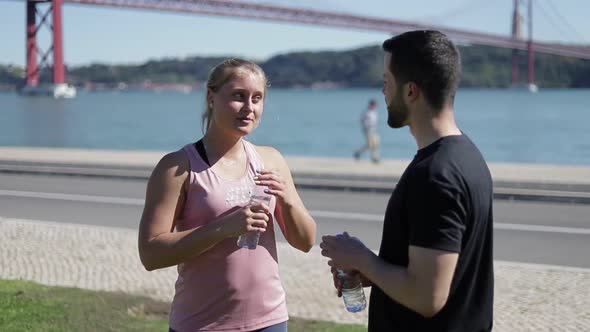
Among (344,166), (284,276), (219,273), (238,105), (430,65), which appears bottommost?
(344,166)

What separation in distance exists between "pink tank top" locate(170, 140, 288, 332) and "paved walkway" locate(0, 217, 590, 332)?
10.2 feet

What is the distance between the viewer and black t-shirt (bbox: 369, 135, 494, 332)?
7.11ft

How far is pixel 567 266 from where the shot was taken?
821 centimetres

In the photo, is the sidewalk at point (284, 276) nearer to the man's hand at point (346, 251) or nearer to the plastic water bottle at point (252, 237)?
the plastic water bottle at point (252, 237)

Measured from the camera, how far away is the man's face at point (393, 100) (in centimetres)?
233

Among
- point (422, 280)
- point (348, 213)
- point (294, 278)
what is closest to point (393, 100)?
point (422, 280)

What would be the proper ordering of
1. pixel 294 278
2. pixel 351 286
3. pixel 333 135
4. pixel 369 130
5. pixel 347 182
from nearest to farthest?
pixel 351 286 < pixel 294 278 < pixel 347 182 < pixel 369 130 < pixel 333 135

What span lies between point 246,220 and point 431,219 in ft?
2.30

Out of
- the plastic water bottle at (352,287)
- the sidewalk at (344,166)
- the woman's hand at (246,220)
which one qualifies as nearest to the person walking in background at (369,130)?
the sidewalk at (344,166)

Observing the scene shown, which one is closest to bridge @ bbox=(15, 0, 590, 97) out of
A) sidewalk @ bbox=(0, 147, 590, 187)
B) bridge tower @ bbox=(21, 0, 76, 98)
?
bridge tower @ bbox=(21, 0, 76, 98)

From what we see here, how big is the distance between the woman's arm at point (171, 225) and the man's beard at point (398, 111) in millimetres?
561

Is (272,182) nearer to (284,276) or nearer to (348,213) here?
(284,276)

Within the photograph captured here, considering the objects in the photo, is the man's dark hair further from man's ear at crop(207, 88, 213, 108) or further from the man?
man's ear at crop(207, 88, 213, 108)

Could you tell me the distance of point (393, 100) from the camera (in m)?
2.34
